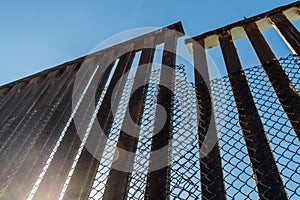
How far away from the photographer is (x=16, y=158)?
6.40 ft

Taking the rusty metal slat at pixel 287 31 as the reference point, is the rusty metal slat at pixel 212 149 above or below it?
below

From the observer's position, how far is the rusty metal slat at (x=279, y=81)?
5.09 feet

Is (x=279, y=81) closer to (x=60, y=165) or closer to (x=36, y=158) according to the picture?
(x=60, y=165)

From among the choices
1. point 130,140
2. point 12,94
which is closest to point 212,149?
point 130,140

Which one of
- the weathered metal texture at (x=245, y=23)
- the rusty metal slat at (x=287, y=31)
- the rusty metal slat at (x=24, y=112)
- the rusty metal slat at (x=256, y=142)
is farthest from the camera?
the weathered metal texture at (x=245, y=23)

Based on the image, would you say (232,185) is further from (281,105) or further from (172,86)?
(172,86)

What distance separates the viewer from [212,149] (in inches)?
60.1

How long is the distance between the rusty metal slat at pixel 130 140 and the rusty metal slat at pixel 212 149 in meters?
0.39

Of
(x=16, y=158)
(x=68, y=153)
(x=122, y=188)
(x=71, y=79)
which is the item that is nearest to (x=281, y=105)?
(x=122, y=188)

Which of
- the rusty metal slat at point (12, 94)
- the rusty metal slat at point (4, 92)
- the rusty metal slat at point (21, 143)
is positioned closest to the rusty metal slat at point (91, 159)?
the rusty metal slat at point (21, 143)

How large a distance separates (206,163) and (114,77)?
133 cm

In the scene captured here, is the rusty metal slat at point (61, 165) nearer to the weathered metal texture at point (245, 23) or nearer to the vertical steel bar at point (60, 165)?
the vertical steel bar at point (60, 165)

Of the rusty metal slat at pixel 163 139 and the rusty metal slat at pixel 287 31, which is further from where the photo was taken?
the rusty metal slat at pixel 287 31

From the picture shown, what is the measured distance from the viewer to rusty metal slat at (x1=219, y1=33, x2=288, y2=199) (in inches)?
50.7
